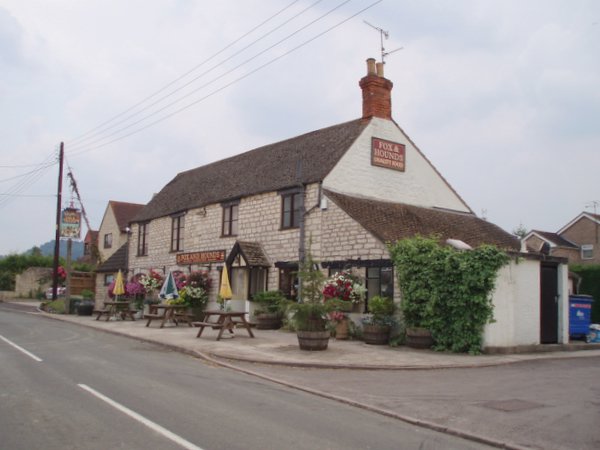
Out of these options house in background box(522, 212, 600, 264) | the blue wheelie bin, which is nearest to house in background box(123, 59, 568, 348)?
the blue wheelie bin

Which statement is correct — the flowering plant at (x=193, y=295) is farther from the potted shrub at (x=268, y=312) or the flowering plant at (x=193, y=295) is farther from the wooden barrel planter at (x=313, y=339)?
the wooden barrel planter at (x=313, y=339)

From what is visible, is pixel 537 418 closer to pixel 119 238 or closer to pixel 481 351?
pixel 481 351

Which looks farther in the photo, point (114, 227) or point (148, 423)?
point (114, 227)

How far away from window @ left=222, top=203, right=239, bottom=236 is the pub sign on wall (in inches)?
251

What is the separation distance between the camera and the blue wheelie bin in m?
17.8

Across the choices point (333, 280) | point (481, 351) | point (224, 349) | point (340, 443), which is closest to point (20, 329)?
point (224, 349)

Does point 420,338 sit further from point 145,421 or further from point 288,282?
point 145,421

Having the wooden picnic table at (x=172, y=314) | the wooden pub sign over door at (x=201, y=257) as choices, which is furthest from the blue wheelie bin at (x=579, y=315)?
the wooden pub sign over door at (x=201, y=257)

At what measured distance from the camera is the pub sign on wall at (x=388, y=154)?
22391 mm

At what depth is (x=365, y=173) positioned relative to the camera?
72.0 feet

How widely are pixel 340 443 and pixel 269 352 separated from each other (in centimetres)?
805

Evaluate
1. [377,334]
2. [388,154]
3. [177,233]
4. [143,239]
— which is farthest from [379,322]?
[143,239]

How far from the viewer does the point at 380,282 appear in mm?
17766

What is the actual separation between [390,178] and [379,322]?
803 cm
